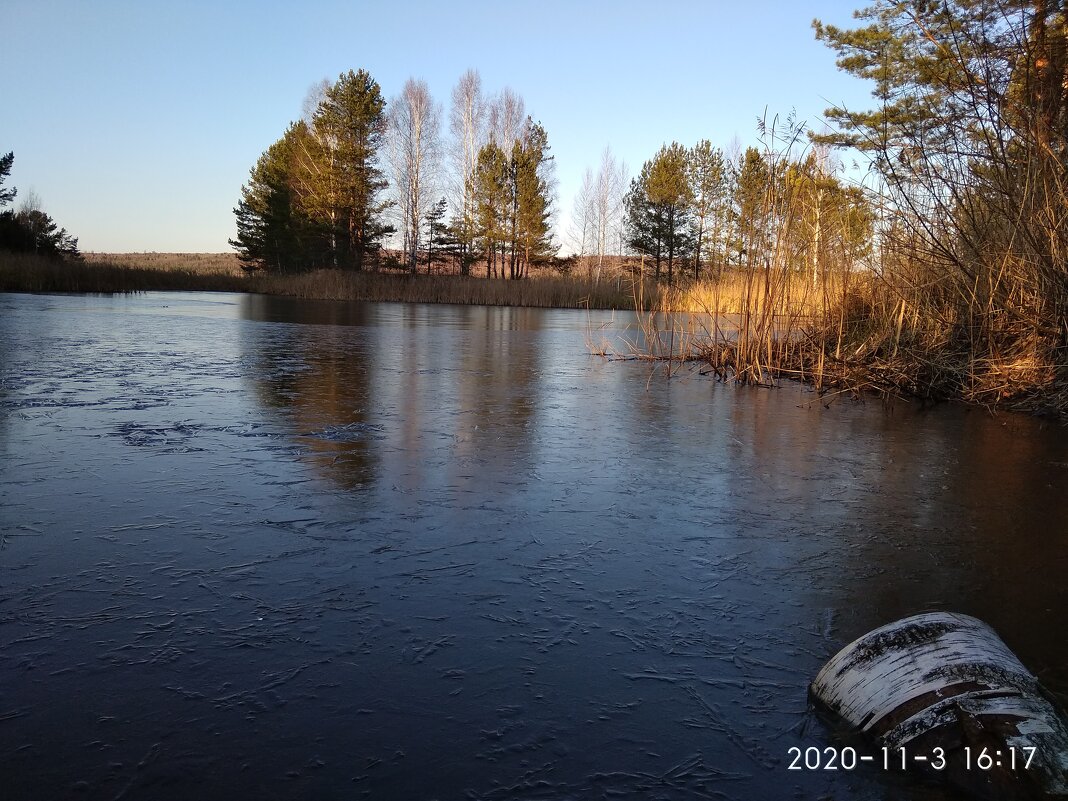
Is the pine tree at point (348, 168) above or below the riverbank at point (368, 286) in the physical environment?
above

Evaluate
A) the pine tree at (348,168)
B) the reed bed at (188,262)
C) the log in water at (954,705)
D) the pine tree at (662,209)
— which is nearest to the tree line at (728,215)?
the pine tree at (662,209)

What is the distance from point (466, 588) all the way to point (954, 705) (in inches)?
47.9

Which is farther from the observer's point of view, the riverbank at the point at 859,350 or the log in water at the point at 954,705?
the riverbank at the point at 859,350

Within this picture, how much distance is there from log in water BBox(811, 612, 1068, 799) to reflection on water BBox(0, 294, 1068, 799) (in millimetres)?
94

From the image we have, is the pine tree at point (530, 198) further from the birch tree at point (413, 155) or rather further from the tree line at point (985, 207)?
the tree line at point (985, 207)

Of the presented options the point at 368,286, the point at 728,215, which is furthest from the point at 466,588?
the point at 368,286

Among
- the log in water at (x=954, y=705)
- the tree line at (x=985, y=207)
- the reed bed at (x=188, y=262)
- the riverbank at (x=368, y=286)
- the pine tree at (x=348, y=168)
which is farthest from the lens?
the reed bed at (x=188, y=262)

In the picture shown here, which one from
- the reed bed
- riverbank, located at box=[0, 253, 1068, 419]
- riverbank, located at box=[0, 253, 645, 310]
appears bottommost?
riverbank, located at box=[0, 253, 1068, 419]

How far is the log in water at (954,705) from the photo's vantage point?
135 centimetres

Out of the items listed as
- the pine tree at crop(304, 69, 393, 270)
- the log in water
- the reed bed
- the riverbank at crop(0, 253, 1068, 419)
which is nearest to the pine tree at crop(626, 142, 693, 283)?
the pine tree at crop(304, 69, 393, 270)

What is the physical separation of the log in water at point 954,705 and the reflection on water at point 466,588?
9 centimetres

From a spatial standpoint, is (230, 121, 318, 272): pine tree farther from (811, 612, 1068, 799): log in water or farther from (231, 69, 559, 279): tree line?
(811, 612, 1068, 799): log in water

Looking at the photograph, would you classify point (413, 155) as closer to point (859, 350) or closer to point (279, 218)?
point (279, 218)

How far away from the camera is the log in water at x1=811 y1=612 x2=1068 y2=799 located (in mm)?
1348
